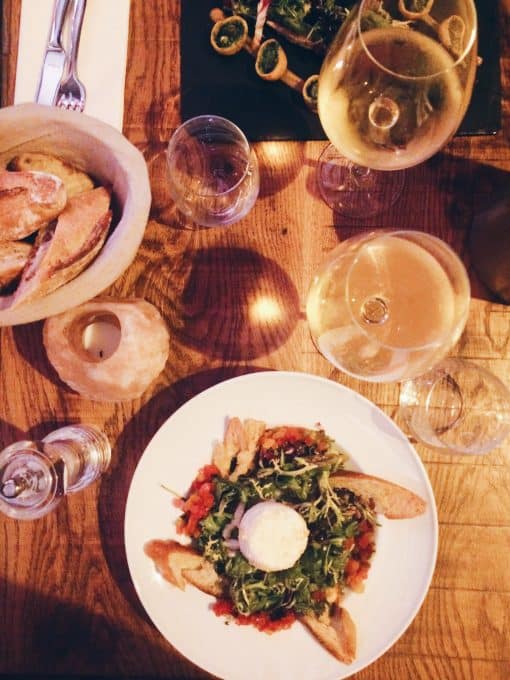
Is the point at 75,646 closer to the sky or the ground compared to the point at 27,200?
closer to the ground

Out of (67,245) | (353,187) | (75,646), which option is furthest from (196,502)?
(353,187)

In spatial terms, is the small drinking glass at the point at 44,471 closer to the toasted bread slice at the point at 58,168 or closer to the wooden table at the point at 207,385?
the wooden table at the point at 207,385

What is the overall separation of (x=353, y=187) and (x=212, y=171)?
0.23 meters

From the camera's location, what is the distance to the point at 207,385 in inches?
36.8

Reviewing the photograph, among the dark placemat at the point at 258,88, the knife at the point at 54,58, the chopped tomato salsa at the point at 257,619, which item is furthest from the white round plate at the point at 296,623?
the knife at the point at 54,58

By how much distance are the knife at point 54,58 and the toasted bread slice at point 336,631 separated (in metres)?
0.89

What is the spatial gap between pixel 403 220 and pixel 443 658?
0.68 metres

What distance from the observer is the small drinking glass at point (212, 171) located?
0.87 meters

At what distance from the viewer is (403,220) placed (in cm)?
94

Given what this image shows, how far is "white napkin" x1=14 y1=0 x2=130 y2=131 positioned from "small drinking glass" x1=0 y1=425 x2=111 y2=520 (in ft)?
1.64

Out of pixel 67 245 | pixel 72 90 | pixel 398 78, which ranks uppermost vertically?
pixel 398 78

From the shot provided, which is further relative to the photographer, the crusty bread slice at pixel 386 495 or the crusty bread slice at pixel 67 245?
the crusty bread slice at pixel 386 495

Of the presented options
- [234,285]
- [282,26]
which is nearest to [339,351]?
[234,285]

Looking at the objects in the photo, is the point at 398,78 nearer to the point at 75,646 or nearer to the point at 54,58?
the point at 54,58
